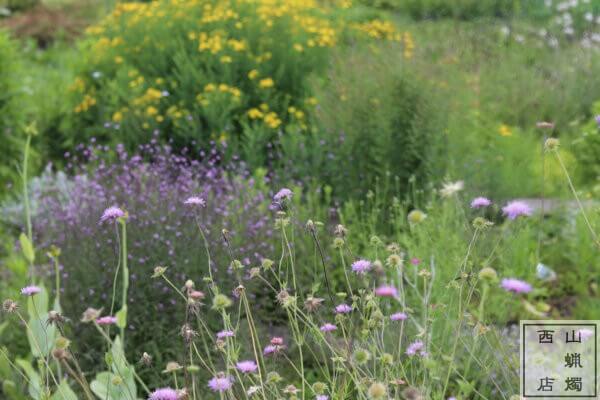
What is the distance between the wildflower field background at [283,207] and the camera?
2123mm

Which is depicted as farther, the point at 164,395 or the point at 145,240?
the point at 145,240

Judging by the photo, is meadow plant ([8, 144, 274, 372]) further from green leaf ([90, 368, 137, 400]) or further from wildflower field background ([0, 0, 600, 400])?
green leaf ([90, 368, 137, 400])

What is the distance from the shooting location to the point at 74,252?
352 centimetres

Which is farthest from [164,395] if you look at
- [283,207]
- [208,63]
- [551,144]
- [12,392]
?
[208,63]

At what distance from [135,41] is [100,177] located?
248 centimetres

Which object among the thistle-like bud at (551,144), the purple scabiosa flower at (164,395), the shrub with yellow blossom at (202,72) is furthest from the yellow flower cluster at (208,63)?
the purple scabiosa flower at (164,395)

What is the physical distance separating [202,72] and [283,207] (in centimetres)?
319

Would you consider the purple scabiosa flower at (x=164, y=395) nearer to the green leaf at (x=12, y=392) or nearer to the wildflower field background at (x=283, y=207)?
the wildflower field background at (x=283, y=207)

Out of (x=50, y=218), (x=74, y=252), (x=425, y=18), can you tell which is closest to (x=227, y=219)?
(x=74, y=252)

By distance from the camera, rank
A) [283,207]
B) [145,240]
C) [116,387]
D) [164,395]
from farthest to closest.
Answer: [145,240] → [283,207] → [116,387] → [164,395]

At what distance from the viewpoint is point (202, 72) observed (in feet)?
19.2

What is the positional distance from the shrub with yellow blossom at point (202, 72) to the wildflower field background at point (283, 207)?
0.02 metres

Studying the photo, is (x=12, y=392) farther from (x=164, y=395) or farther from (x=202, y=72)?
(x=202, y=72)

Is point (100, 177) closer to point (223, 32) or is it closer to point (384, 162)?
point (384, 162)
